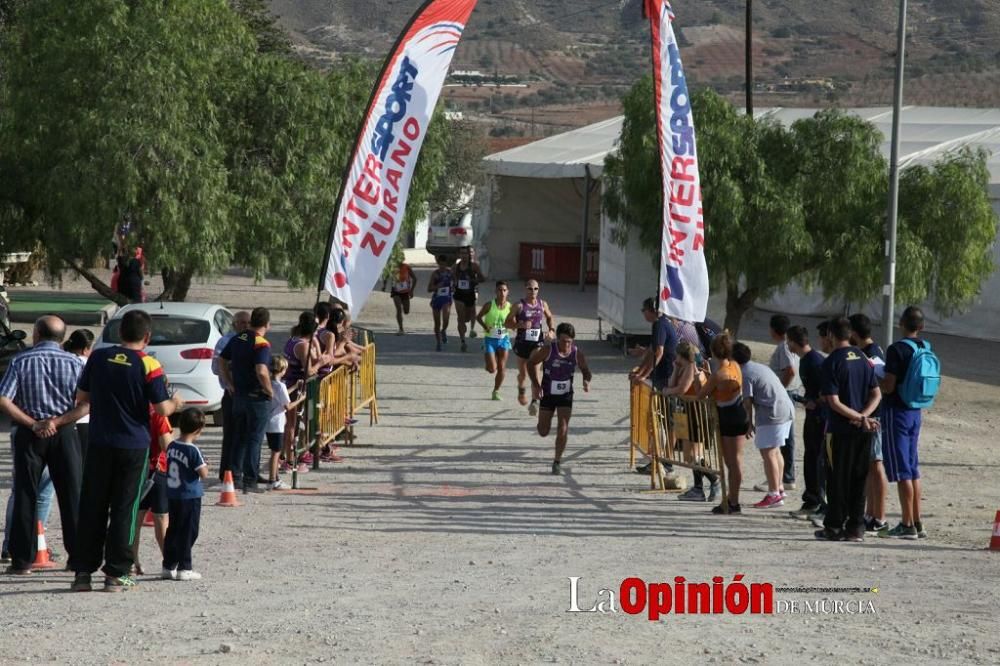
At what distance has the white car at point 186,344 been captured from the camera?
17172mm

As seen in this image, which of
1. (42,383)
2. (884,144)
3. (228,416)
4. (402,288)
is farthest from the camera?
(884,144)

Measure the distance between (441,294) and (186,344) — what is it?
389 inches

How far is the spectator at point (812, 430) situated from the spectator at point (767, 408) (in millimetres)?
222

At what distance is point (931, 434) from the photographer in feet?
65.0

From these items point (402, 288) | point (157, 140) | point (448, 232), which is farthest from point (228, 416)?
point (448, 232)

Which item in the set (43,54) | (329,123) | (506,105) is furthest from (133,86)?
(506,105)

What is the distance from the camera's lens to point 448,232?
6331cm

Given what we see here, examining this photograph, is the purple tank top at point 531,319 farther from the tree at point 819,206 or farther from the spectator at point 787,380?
the tree at point 819,206

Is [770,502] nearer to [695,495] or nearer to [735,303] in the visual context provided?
[695,495]

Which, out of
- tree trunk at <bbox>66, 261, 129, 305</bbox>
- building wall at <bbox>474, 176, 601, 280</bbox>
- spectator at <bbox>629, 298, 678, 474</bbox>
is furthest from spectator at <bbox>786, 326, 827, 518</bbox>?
building wall at <bbox>474, 176, 601, 280</bbox>

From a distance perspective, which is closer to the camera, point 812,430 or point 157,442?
point 157,442

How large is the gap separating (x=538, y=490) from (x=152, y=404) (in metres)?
5.71

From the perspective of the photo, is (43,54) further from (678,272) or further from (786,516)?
(786,516)

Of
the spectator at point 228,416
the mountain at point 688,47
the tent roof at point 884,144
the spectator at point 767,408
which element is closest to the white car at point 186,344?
the spectator at point 228,416
